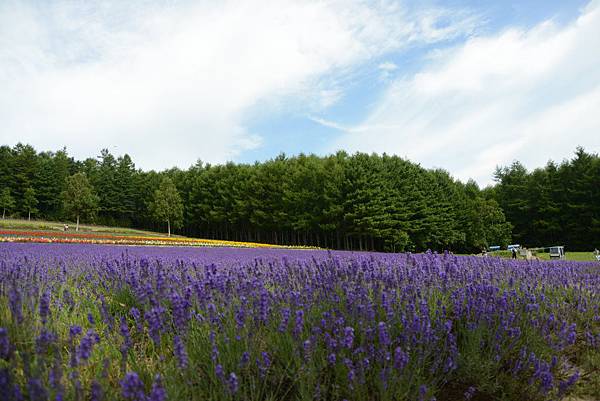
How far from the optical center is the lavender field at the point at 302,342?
2188 mm

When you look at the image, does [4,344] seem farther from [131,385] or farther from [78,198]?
[78,198]

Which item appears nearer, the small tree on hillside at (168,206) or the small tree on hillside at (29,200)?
the small tree on hillside at (168,206)

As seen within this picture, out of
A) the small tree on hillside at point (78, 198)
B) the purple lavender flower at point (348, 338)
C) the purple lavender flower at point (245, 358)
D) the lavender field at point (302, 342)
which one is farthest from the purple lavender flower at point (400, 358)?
the small tree on hillside at point (78, 198)

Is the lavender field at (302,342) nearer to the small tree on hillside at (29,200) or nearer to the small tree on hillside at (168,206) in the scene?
the small tree on hillside at (168,206)

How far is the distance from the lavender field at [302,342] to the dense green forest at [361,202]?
30.2 metres

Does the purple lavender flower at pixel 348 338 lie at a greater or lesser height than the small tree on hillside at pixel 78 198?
lesser

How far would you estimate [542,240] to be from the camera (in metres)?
47.3

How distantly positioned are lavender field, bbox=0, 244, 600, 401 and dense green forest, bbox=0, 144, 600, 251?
99.0 feet

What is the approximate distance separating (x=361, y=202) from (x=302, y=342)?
32.6 meters

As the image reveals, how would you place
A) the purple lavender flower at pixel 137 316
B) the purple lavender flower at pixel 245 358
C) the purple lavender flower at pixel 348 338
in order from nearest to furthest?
the purple lavender flower at pixel 245 358 → the purple lavender flower at pixel 348 338 → the purple lavender flower at pixel 137 316

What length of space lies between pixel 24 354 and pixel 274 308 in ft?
5.27

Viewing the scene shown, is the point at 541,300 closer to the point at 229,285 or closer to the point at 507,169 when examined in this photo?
the point at 229,285

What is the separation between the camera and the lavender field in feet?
7.18

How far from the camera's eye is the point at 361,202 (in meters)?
34.7
